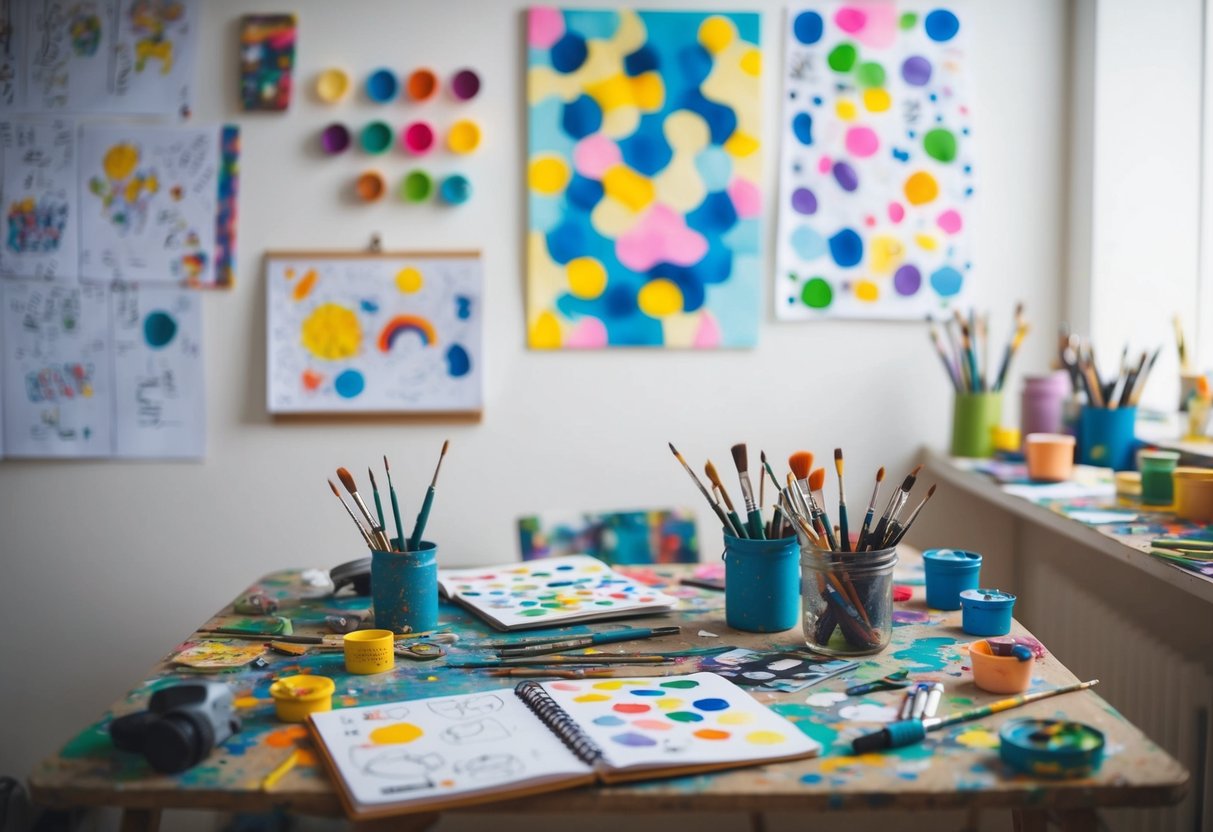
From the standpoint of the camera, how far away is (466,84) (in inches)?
104

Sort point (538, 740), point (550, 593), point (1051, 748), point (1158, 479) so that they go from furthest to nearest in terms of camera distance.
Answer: point (1158, 479)
point (550, 593)
point (538, 740)
point (1051, 748)

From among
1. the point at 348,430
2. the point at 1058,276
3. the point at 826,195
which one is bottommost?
the point at 348,430

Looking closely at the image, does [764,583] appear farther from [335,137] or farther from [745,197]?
[335,137]

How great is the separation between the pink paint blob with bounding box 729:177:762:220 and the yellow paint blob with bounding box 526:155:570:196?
42cm

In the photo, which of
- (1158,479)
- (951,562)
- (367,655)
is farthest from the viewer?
(1158,479)

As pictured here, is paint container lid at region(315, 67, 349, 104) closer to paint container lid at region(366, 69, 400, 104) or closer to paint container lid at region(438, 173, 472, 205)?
paint container lid at region(366, 69, 400, 104)

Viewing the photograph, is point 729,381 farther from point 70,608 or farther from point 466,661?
point 70,608

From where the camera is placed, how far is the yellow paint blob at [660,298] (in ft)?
8.82

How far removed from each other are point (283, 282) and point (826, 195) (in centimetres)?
139

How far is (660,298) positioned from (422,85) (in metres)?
0.80

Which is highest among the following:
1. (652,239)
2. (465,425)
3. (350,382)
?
(652,239)

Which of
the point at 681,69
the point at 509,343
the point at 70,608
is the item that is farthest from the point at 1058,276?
the point at 70,608

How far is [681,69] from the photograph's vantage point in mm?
2666

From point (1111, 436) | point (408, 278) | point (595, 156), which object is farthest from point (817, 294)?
point (408, 278)
